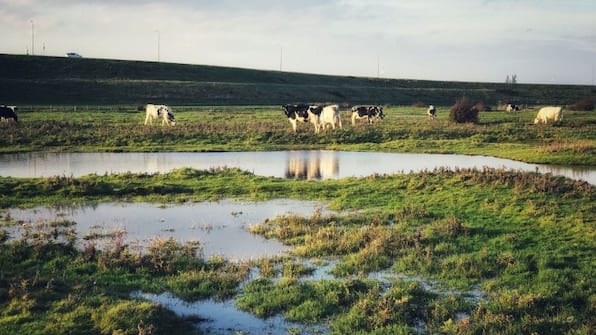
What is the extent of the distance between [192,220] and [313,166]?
36.4ft

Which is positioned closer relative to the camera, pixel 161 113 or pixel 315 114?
pixel 315 114

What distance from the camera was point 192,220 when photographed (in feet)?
49.6

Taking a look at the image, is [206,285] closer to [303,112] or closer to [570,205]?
[570,205]

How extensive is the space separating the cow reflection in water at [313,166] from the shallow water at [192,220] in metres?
5.18

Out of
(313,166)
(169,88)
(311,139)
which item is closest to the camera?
(313,166)

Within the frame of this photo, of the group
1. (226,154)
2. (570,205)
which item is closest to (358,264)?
(570,205)

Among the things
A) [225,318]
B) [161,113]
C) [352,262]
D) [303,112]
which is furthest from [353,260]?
[161,113]

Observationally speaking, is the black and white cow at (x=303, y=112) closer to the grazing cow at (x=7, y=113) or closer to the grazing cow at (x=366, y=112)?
the grazing cow at (x=366, y=112)

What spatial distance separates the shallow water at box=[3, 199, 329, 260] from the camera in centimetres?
1266

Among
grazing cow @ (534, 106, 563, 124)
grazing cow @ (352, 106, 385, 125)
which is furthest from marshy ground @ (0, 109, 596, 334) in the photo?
grazing cow @ (534, 106, 563, 124)

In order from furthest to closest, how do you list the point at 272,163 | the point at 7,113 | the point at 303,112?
the point at 7,113, the point at 303,112, the point at 272,163

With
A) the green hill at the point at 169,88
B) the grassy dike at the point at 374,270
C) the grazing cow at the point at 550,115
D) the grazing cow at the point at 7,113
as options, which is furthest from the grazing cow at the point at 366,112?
the green hill at the point at 169,88

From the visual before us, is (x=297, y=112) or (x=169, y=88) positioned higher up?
(x=169, y=88)

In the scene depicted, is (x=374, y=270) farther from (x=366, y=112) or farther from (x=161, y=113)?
(x=366, y=112)
